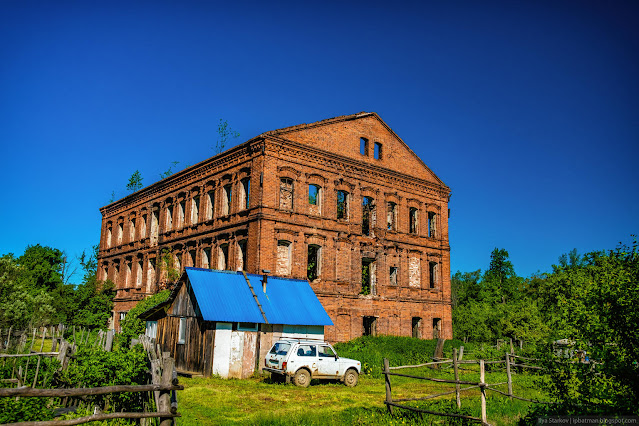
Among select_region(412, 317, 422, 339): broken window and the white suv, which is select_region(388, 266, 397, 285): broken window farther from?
the white suv

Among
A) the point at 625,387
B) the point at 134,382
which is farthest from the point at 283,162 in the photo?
the point at 625,387

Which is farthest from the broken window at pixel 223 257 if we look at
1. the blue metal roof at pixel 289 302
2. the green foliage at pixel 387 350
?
the green foliage at pixel 387 350

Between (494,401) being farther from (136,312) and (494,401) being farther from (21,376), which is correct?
(136,312)

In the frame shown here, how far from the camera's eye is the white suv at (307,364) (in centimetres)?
1723

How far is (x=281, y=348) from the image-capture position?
1802 cm

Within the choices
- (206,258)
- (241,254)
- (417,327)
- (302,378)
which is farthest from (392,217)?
(302,378)

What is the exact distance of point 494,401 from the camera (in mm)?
14156

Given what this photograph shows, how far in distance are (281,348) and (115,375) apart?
765 centimetres

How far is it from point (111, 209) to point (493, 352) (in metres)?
33.3

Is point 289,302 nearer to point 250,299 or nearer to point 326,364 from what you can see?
point 250,299

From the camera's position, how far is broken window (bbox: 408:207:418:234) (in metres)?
32.8

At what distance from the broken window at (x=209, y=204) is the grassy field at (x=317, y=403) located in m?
13.2

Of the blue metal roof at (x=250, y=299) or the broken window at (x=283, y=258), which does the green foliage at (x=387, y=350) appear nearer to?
the blue metal roof at (x=250, y=299)

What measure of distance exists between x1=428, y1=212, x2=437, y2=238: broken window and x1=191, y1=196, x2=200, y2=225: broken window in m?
15.7
